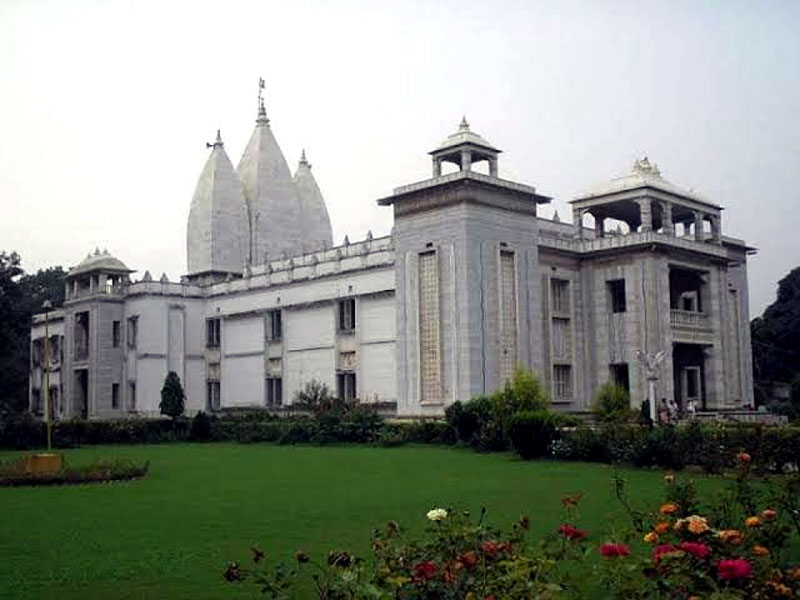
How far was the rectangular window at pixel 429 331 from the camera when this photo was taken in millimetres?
33344

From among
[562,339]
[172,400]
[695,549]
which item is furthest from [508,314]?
[695,549]

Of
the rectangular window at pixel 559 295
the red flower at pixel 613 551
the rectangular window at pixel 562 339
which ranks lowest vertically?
the red flower at pixel 613 551

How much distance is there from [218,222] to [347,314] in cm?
1326

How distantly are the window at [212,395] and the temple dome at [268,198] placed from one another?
7.29 metres

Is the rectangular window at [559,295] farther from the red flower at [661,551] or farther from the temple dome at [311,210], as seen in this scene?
the red flower at [661,551]

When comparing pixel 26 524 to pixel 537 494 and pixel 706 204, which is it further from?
pixel 706 204

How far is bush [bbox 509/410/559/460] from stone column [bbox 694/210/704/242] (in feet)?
61.6

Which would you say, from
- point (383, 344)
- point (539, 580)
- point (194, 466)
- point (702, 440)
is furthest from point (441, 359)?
point (539, 580)

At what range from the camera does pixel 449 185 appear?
33781mm

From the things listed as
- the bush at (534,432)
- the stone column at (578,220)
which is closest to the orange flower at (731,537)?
the bush at (534,432)

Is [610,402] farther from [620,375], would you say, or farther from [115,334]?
[115,334]

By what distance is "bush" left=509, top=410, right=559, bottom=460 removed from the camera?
24234 millimetres

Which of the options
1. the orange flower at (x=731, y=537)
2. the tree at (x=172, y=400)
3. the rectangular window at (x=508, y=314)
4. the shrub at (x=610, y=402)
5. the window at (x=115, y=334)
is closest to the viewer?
the orange flower at (x=731, y=537)

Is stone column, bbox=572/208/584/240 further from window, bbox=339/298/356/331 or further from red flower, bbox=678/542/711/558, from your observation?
red flower, bbox=678/542/711/558
